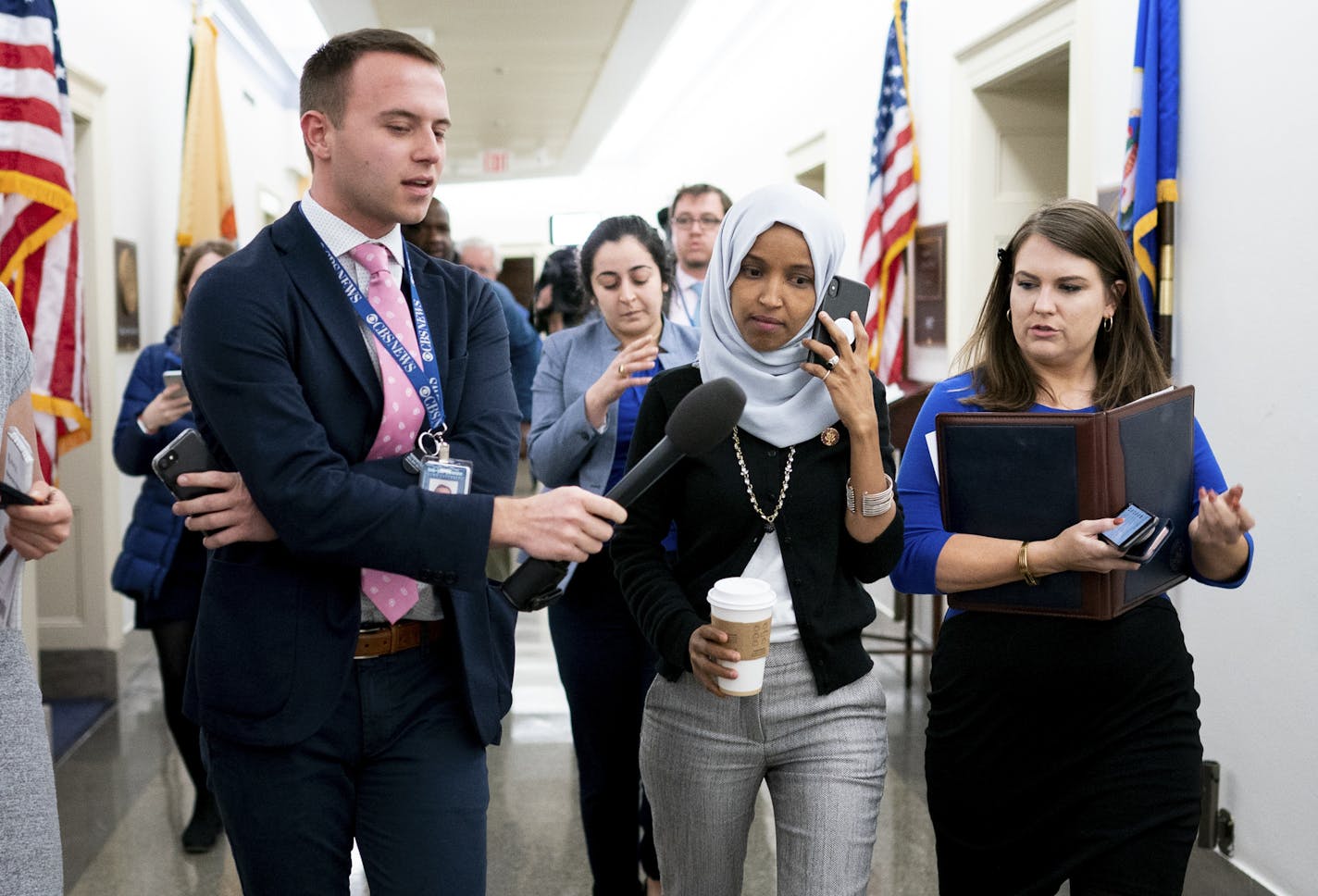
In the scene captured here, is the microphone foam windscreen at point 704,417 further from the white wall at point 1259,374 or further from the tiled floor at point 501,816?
the tiled floor at point 501,816

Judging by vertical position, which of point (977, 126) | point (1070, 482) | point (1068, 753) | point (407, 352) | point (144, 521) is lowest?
point (1068, 753)

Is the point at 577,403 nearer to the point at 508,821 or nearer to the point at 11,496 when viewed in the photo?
the point at 11,496

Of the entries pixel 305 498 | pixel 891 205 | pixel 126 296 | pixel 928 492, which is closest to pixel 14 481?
pixel 305 498

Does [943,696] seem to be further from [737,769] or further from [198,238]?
[198,238]

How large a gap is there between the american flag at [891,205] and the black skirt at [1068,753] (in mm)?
3935

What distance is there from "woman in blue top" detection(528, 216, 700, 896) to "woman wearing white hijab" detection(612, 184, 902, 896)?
81 centimetres

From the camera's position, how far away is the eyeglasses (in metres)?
4.37

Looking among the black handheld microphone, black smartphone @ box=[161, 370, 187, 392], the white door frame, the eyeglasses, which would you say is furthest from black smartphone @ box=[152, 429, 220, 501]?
the white door frame

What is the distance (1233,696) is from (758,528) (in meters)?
1.97

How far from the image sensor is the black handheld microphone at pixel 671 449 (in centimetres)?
148

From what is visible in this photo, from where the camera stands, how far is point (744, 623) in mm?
1756

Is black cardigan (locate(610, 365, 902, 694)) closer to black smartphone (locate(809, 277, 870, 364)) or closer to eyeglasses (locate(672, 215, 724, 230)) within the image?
black smartphone (locate(809, 277, 870, 364))

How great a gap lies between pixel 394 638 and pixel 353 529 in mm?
267

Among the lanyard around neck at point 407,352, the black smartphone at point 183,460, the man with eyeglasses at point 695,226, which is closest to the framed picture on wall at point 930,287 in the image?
the man with eyeglasses at point 695,226
